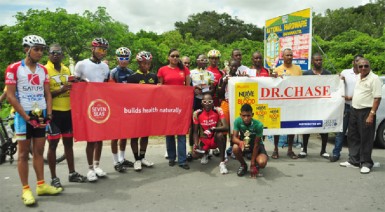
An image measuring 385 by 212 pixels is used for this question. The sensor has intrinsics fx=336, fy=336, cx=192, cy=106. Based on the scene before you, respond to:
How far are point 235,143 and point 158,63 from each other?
20.9m

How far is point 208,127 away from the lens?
6082mm

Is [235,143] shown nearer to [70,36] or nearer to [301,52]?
[301,52]

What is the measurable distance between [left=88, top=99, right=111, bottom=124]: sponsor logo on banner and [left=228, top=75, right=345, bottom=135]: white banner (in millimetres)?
2707

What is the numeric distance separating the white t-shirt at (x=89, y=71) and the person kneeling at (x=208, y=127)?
1818 mm

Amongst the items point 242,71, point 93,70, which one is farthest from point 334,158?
point 93,70

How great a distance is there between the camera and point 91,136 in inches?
209

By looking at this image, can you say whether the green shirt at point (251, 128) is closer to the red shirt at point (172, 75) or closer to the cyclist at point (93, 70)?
the red shirt at point (172, 75)

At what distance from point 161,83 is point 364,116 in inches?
140

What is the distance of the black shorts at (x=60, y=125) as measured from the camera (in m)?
4.92

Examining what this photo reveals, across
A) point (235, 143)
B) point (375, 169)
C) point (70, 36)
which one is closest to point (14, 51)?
point (70, 36)

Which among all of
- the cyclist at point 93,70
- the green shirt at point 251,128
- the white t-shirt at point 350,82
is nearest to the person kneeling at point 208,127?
the green shirt at point 251,128

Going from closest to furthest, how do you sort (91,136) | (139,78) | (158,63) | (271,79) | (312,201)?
(312,201), (91,136), (139,78), (271,79), (158,63)

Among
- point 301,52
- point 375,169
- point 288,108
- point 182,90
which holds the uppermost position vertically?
point 301,52

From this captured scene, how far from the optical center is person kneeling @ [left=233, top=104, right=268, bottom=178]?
5496mm
